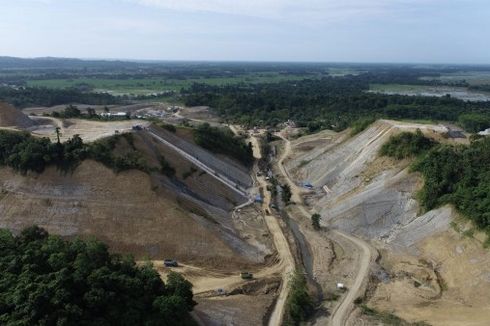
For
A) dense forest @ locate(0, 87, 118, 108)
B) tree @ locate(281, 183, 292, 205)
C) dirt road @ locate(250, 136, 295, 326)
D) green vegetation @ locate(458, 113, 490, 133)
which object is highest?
dense forest @ locate(0, 87, 118, 108)

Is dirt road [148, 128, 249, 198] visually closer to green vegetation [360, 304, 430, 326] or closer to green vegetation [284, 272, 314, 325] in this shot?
green vegetation [284, 272, 314, 325]

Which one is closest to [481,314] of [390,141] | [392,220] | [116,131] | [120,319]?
[392,220]

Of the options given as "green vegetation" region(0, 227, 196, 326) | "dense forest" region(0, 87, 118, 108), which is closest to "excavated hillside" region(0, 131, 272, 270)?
"green vegetation" region(0, 227, 196, 326)

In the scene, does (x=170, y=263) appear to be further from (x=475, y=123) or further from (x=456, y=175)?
(x=475, y=123)

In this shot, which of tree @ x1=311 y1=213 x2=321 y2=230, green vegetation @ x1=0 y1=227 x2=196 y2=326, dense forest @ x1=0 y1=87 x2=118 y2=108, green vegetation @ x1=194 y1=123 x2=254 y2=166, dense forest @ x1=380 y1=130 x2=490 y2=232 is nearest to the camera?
green vegetation @ x1=0 y1=227 x2=196 y2=326

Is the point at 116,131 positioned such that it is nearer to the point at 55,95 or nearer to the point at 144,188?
the point at 144,188

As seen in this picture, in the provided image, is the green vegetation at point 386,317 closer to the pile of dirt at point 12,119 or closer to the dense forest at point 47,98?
the pile of dirt at point 12,119

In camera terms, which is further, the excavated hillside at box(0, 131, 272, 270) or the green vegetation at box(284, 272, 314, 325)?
the excavated hillside at box(0, 131, 272, 270)
